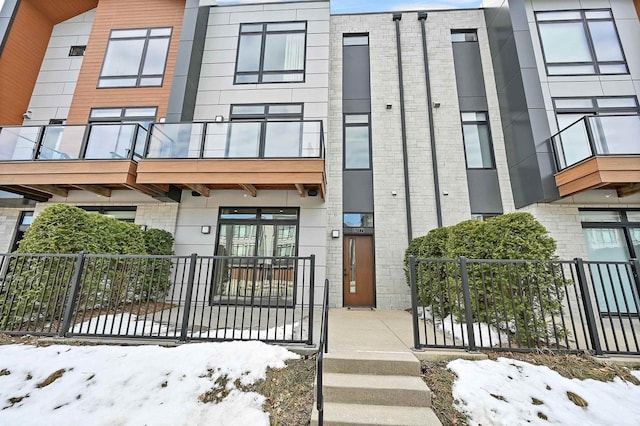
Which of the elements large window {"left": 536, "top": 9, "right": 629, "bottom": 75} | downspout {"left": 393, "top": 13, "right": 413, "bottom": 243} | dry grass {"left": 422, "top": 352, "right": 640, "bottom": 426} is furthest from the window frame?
dry grass {"left": 422, "top": 352, "right": 640, "bottom": 426}

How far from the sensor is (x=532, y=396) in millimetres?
2842

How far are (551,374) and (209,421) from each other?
3926 millimetres

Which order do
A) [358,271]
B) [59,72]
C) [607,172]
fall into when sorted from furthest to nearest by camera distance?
1. [59,72]
2. [358,271]
3. [607,172]

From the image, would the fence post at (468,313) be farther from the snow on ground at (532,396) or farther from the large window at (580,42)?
the large window at (580,42)

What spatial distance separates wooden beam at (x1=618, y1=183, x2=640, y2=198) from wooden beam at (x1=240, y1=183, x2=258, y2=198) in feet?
31.9

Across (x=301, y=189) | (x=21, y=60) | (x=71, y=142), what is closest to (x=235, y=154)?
(x=301, y=189)

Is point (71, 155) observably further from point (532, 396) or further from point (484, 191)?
point (484, 191)

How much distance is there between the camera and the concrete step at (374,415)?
8.46 feet

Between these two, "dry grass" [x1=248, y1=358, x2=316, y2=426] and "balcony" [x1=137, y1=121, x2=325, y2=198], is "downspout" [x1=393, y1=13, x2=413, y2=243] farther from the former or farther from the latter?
"dry grass" [x1=248, y1=358, x2=316, y2=426]

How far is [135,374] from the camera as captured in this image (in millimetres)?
3166

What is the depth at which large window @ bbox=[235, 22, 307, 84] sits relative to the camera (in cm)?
879

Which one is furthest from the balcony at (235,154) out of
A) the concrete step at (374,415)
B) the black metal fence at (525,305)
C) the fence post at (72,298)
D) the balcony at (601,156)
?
the balcony at (601,156)

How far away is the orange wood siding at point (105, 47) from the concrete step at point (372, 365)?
9.04 metres

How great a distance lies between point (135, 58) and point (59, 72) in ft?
9.64
